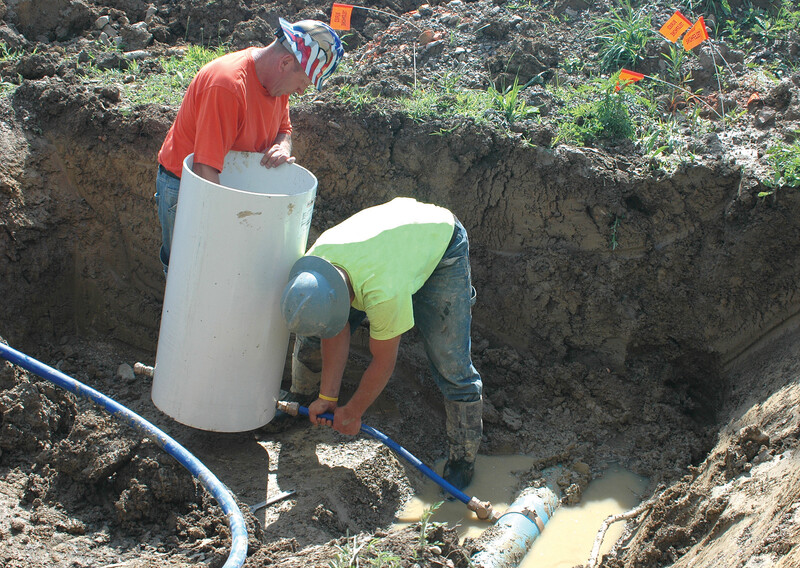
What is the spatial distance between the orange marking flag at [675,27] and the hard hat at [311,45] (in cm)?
239

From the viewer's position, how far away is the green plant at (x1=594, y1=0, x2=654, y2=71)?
4.87m

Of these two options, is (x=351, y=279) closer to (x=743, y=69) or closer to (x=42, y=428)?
(x=42, y=428)

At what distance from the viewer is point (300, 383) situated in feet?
11.7

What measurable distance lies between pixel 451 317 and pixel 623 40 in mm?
2808

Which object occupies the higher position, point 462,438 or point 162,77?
point 162,77

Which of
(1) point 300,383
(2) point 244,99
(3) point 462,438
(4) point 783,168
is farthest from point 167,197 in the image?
(4) point 783,168

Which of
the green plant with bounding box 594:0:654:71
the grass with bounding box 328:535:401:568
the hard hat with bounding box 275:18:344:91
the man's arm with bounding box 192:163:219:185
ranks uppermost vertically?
the green plant with bounding box 594:0:654:71

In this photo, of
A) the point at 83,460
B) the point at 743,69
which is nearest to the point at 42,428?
the point at 83,460

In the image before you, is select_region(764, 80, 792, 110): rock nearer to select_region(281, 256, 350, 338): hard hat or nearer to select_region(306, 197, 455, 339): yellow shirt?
select_region(306, 197, 455, 339): yellow shirt

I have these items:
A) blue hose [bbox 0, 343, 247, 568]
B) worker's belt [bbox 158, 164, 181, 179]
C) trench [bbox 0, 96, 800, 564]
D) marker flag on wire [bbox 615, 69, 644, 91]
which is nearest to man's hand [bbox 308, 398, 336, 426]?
blue hose [bbox 0, 343, 247, 568]

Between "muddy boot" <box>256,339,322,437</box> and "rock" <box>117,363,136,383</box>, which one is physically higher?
"muddy boot" <box>256,339,322,437</box>

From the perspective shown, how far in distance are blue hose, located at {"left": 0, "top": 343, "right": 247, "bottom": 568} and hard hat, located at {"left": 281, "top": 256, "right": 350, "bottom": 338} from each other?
618 millimetres

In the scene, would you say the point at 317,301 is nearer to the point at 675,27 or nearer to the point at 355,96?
the point at 355,96

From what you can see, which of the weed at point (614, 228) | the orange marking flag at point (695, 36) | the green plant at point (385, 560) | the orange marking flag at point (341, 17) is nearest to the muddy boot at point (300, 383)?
the green plant at point (385, 560)
